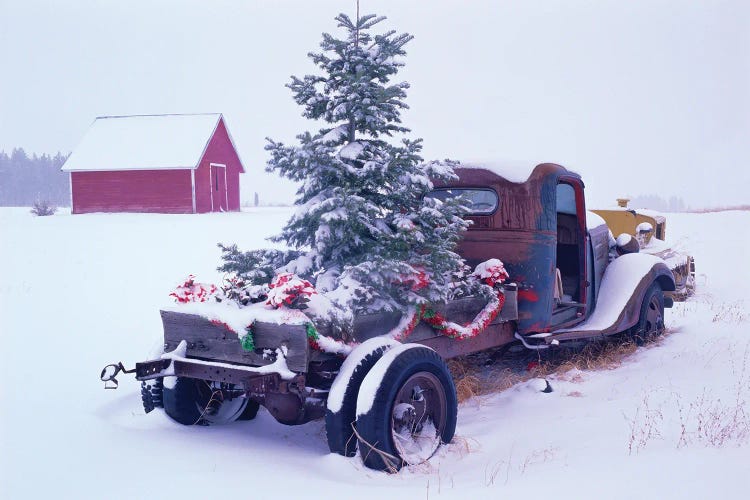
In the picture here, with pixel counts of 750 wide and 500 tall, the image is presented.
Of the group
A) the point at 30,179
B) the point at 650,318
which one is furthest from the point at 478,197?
the point at 30,179

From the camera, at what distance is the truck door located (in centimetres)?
608

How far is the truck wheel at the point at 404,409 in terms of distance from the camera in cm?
353

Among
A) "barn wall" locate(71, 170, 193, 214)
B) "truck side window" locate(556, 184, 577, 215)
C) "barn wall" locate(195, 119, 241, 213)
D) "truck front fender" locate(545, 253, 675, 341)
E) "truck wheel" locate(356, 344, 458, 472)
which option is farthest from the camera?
"barn wall" locate(195, 119, 241, 213)

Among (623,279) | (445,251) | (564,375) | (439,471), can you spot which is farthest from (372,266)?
(623,279)

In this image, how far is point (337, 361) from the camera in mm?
4027

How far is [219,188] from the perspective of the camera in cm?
2936

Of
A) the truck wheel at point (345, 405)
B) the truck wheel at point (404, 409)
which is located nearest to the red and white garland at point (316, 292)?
the truck wheel at point (345, 405)

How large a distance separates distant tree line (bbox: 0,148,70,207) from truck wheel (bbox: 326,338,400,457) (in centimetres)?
6670

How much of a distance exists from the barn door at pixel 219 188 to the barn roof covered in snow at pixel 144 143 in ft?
5.12

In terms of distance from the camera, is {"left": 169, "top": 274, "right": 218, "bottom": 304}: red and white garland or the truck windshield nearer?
{"left": 169, "top": 274, "right": 218, "bottom": 304}: red and white garland

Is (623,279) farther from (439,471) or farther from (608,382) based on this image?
(439,471)

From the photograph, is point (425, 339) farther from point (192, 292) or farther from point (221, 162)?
point (221, 162)

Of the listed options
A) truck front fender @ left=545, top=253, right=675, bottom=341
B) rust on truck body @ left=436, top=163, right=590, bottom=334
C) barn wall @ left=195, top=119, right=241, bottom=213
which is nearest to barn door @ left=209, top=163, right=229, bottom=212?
barn wall @ left=195, top=119, right=241, bottom=213

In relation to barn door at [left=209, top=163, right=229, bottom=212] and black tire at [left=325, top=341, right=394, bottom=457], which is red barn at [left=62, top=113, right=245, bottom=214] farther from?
black tire at [left=325, top=341, right=394, bottom=457]
